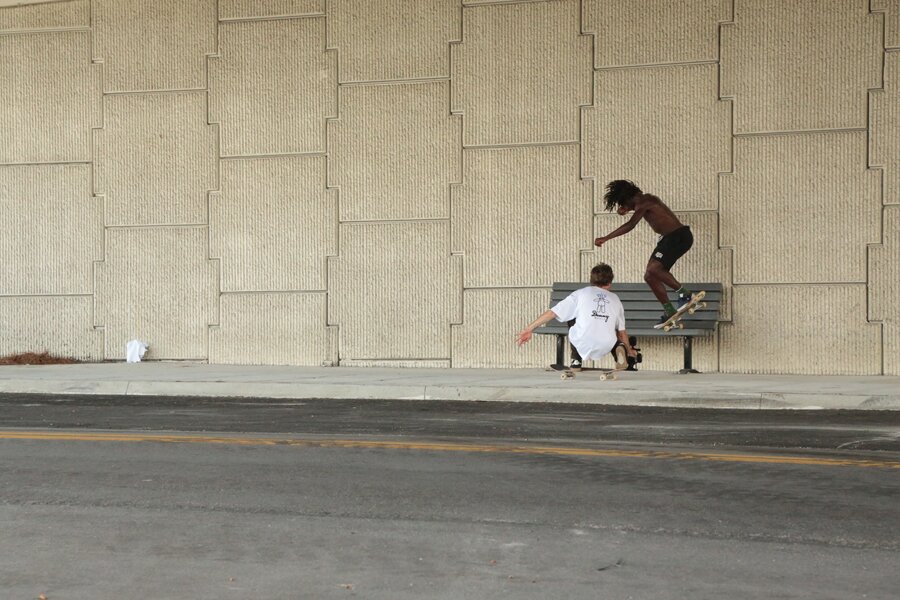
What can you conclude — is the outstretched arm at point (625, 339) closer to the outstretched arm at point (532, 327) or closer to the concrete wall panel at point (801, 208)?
the outstretched arm at point (532, 327)

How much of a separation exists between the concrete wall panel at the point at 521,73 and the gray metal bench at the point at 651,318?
2137 mm

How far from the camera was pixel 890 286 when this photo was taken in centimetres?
1670

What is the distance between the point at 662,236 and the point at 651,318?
1.04 metres

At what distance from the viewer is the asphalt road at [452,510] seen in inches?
243

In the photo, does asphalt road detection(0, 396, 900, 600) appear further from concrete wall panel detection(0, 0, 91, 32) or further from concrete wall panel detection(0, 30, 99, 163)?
concrete wall panel detection(0, 0, 91, 32)

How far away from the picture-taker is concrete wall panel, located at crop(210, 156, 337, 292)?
18.8 m

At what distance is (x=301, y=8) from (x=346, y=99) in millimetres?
1364

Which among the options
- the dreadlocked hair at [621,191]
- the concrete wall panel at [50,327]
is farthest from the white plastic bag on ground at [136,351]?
the dreadlocked hair at [621,191]

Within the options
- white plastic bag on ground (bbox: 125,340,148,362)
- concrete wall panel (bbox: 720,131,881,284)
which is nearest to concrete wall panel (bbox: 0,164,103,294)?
white plastic bag on ground (bbox: 125,340,148,362)

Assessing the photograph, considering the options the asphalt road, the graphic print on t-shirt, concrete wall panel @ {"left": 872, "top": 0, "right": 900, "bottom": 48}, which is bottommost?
the asphalt road

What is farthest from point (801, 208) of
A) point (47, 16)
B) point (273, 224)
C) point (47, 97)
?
point (47, 16)

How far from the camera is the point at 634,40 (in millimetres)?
17641

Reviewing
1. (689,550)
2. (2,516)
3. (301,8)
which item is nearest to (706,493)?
(689,550)

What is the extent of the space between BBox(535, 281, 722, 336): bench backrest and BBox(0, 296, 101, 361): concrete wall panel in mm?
6467
